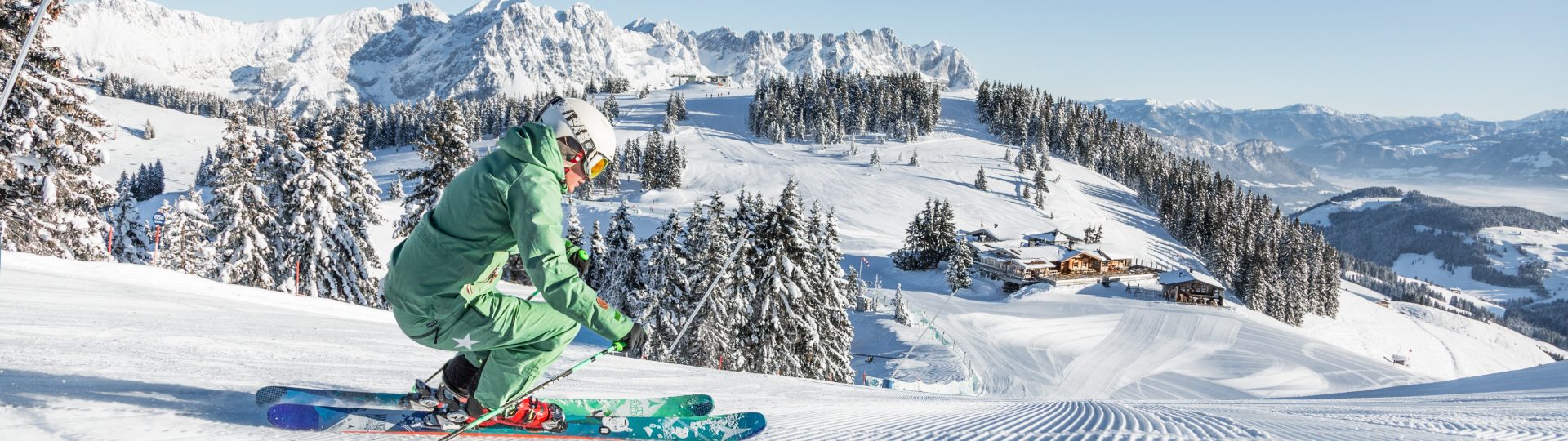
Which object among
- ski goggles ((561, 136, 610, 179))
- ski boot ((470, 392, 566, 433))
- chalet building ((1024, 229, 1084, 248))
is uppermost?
ski goggles ((561, 136, 610, 179))

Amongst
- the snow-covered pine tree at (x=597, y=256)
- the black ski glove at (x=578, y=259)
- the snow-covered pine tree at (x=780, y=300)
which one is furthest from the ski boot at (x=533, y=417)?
the snow-covered pine tree at (x=597, y=256)

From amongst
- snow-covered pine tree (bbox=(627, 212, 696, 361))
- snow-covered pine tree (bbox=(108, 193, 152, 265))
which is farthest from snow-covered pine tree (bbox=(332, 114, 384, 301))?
snow-covered pine tree (bbox=(108, 193, 152, 265))

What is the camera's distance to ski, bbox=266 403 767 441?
3541 mm

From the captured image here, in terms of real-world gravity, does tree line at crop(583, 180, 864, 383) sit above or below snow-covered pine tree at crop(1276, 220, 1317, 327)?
above

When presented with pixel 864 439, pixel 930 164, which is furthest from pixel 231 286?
pixel 930 164

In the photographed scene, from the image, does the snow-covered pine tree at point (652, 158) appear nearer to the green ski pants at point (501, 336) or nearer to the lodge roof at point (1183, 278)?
the lodge roof at point (1183, 278)

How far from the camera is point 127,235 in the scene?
3903 centimetres

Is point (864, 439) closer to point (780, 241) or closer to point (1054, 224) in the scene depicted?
point (780, 241)

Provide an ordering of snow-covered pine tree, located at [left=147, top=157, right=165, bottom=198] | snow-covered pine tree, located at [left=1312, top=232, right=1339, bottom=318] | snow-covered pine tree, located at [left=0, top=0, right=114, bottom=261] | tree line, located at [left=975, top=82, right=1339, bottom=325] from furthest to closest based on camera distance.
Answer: snow-covered pine tree, located at [left=147, top=157, right=165, bottom=198]
snow-covered pine tree, located at [left=1312, top=232, right=1339, bottom=318]
tree line, located at [left=975, top=82, right=1339, bottom=325]
snow-covered pine tree, located at [left=0, top=0, right=114, bottom=261]

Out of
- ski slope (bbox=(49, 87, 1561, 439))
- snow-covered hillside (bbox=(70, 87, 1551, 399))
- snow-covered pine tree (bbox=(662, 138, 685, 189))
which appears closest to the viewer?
ski slope (bbox=(49, 87, 1561, 439))

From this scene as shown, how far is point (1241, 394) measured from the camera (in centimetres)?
2984

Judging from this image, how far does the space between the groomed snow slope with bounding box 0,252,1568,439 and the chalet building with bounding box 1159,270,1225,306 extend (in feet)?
164

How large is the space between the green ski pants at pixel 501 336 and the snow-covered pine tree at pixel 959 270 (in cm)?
5460

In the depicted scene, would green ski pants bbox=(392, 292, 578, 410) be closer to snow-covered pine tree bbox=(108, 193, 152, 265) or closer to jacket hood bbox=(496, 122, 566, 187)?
jacket hood bbox=(496, 122, 566, 187)
